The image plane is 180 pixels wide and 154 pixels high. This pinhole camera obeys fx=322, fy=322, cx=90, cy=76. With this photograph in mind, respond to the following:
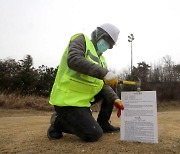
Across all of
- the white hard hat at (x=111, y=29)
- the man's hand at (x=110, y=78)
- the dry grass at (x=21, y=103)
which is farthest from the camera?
the dry grass at (x=21, y=103)

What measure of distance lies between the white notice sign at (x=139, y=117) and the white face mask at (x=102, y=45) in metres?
0.63

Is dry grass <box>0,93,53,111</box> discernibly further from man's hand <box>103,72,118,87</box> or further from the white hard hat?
man's hand <box>103,72,118,87</box>

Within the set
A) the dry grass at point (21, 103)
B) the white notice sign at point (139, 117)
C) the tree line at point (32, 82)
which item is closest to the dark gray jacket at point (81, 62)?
the white notice sign at point (139, 117)

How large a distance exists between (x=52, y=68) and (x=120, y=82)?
1915cm

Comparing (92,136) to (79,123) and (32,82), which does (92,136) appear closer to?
(79,123)

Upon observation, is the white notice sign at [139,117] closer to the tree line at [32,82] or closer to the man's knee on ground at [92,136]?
the man's knee on ground at [92,136]

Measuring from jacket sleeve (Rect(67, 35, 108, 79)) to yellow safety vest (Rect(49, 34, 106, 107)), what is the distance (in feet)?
0.37

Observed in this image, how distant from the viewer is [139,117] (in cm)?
325

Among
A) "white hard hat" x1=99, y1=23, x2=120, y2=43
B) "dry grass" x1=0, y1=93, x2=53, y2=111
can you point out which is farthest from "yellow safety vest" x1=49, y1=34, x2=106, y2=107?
"dry grass" x1=0, y1=93, x2=53, y2=111

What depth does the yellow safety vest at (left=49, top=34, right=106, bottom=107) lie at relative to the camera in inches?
132

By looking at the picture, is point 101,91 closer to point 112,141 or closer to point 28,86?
point 112,141

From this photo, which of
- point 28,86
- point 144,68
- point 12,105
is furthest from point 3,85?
point 144,68

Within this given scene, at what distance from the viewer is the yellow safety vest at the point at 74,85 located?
3.36 m

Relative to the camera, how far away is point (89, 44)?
3.45m
